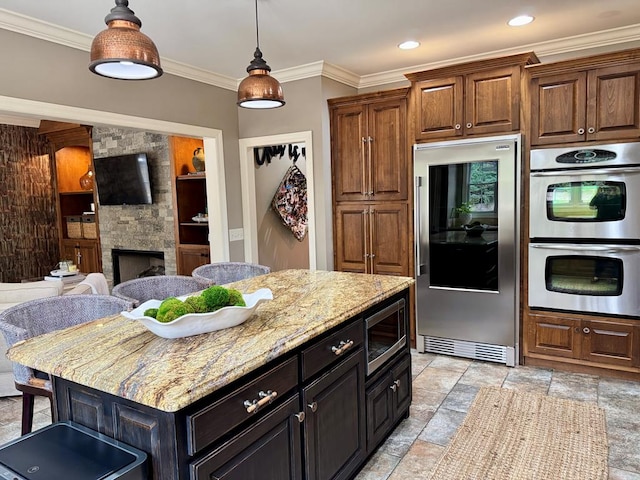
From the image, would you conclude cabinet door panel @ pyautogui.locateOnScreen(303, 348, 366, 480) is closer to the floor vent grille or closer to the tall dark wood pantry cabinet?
the floor vent grille

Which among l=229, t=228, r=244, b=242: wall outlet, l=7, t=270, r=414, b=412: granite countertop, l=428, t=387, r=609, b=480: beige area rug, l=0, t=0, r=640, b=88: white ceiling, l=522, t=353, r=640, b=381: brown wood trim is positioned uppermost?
l=0, t=0, r=640, b=88: white ceiling

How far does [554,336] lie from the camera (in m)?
3.59

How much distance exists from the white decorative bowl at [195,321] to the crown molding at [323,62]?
2435 millimetres

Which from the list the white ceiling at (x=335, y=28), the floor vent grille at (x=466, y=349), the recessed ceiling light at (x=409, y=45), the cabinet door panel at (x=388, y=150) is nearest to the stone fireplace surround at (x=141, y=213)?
the white ceiling at (x=335, y=28)

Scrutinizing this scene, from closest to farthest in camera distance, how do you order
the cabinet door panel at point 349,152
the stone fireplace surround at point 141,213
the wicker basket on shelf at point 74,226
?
the cabinet door panel at point 349,152 → the stone fireplace surround at point 141,213 → the wicker basket on shelf at point 74,226

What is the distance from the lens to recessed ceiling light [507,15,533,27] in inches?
132

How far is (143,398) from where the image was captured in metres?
1.28

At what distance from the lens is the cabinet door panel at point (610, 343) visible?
334cm

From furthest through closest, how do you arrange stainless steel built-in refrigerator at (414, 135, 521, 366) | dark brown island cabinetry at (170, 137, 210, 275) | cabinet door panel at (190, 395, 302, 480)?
dark brown island cabinetry at (170, 137, 210, 275) < stainless steel built-in refrigerator at (414, 135, 521, 366) < cabinet door panel at (190, 395, 302, 480)

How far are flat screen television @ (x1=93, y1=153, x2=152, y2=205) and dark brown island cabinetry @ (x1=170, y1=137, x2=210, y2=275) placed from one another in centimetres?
42

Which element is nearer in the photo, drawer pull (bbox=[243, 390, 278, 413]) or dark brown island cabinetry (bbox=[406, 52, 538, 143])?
drawer pull (bbox=[243, 390, 278, 413])

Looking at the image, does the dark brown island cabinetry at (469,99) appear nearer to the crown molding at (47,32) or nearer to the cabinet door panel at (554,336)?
the cabinet door panel at (554,336)

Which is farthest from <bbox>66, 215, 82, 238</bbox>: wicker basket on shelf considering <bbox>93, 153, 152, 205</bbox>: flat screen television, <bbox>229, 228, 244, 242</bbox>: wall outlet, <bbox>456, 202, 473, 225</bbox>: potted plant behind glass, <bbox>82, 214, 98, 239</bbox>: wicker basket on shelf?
<bbox>456, 202, 473, 225</bbox>: potted plant behind glass

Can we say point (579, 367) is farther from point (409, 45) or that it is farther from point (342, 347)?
point (409, 45)
